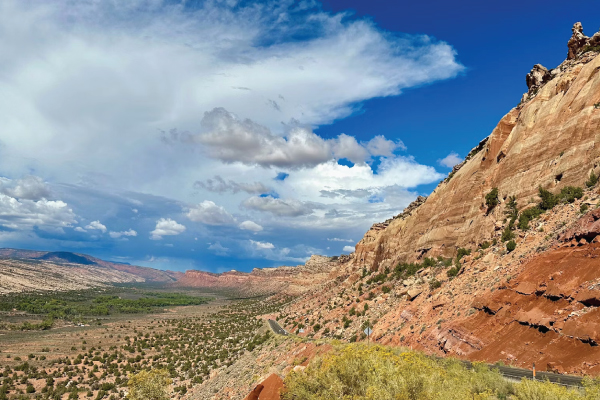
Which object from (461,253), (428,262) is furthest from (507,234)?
(428,262)

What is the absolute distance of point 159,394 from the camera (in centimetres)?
2708

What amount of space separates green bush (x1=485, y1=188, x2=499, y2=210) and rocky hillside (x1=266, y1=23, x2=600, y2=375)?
148 millimetres

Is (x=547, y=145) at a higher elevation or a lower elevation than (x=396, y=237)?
higher

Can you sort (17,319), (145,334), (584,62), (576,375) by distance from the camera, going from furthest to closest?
1. (17,319)
2. (145,334)
3. (584,62)
4. (576,375)

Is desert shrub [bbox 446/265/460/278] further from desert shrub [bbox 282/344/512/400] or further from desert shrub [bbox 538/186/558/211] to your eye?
desert shrub [bbox 282/344/512/400]

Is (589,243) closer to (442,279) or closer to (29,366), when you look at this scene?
(442,279)

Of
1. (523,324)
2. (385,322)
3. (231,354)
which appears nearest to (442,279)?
(385,322)

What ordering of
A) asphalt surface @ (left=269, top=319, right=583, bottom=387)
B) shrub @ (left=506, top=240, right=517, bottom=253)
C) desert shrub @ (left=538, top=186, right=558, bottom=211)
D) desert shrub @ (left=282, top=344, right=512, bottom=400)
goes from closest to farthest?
1. desert shrub @ (left=282, top=344, right=512, bottom=400)
2. asphalt surface @ (left=269, top=319, right=583, bottom=387)
3. shrub @ (left=506, top=240, right=517, bottom=253)
4. desert shrub @ (left=538, top=186, right=558, bottom=211)

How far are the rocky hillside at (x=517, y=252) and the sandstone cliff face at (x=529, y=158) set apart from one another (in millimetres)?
107

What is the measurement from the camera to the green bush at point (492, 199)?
33216 mm

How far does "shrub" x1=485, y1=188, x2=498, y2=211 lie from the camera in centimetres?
3322

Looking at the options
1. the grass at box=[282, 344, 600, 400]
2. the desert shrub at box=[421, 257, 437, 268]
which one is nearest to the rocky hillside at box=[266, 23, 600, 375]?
the desert shrub at box=[421, 257, 437, 268]

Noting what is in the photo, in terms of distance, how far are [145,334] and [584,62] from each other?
81.9 metres

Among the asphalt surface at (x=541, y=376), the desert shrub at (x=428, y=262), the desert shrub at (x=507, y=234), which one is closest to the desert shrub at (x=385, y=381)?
the asphalt surface at (x=541, y=376)
